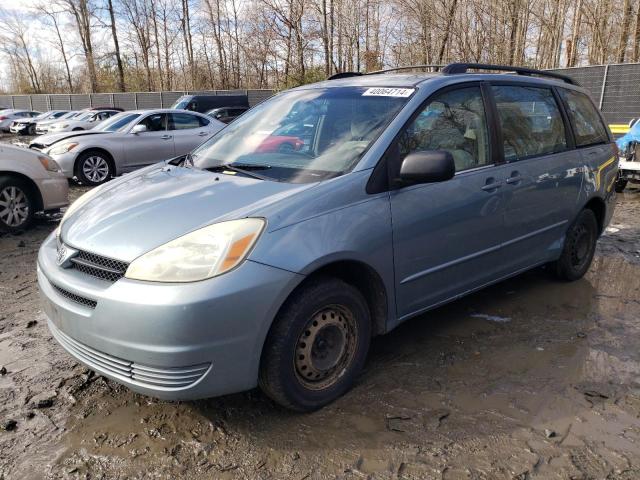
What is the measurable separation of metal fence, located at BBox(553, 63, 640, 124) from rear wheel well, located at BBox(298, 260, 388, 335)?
13.6 meters

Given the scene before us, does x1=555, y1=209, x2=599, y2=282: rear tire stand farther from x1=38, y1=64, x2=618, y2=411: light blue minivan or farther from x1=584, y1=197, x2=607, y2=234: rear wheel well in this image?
x1=38, y1=64, x2=618, y2=411: light blue minivan

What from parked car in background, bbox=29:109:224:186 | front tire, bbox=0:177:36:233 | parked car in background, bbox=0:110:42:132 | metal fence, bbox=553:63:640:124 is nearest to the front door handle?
front tire, bbox=0:177:36:233

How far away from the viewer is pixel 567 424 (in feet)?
8.94

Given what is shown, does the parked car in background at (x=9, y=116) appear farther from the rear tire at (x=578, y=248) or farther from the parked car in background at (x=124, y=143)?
the rear tire at (x=578, y=248)

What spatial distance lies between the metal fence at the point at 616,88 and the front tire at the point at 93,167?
11940 mm

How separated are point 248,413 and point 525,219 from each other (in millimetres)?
2438

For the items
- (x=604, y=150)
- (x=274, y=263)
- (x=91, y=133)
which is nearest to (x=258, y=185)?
(x=274, y=263)

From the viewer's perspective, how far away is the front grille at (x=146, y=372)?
91.7 inches

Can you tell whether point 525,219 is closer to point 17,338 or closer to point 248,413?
point 248,413

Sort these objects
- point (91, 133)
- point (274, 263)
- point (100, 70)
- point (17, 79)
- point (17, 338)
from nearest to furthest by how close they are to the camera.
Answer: point (274, 263) → point (17, 338) → point (91, 133) → point (100, 70) → point (17, 79)

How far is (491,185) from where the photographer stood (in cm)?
354

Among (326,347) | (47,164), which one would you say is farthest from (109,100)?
(326,347)

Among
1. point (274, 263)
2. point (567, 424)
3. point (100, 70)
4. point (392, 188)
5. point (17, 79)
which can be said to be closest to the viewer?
point (274, 263)

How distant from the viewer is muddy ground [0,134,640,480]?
241 centimetres
